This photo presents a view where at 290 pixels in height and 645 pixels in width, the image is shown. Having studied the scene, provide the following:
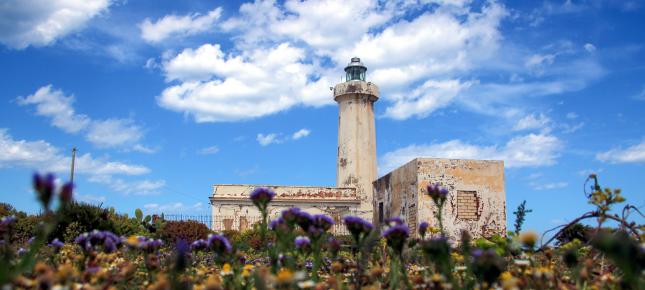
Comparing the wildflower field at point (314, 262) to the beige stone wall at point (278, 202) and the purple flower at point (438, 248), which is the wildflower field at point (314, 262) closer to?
the purple flower at point (438, 248)

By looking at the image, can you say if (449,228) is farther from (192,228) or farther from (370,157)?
(370,157)

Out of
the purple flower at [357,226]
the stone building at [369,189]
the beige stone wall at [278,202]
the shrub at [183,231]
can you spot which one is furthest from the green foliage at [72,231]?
the beige stone wall at [278,202]

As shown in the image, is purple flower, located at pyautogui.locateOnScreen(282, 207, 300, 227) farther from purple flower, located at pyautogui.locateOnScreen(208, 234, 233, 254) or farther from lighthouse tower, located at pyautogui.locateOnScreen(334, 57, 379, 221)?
lighthouse tower, located at pyautogui.locateOnScreen(334, 57, 379, 221)

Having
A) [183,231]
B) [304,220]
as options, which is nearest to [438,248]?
[304,220]

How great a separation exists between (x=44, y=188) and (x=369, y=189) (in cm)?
2840

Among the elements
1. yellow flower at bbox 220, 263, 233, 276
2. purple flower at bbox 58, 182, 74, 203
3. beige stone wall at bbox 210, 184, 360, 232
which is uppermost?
beige stone wall at bbox 210, 184, 360, 232

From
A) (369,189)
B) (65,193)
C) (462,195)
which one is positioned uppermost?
(369,189)

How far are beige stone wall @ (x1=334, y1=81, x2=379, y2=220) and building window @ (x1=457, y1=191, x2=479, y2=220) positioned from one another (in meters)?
11.4

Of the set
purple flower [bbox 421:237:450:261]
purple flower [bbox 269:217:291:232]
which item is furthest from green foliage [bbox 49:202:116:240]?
purple flower [bbox 421:237:450:261]

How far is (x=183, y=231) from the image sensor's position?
51.2ft

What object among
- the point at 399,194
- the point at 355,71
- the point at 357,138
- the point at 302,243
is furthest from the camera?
the point at 355,71

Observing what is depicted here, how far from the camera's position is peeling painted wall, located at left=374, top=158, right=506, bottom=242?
58.3 feet

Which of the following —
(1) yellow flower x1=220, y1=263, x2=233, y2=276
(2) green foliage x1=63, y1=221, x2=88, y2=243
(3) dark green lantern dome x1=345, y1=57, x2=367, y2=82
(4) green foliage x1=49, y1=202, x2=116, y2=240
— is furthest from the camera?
(3) dark green lantern dome x1=345, y1=57, x2=367, y2=82

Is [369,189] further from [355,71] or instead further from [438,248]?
[438,248]
